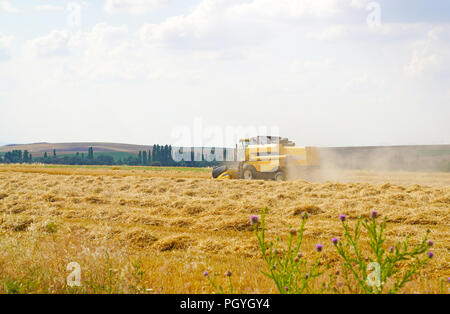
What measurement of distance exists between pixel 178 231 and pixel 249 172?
11813 millimetres

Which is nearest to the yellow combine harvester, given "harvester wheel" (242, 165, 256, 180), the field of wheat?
"harvester wheel" (242, 165, 256, 180)

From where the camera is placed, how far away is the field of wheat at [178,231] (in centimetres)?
459

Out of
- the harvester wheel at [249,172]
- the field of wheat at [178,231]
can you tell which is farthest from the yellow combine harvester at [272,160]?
the field of wheat at [178,231]

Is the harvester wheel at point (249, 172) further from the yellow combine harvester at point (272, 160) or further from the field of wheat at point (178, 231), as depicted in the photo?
the field of wheat at point (178, 231)

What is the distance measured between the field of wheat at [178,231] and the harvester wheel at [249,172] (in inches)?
95.0

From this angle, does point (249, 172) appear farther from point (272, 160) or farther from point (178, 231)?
point (178, 231)

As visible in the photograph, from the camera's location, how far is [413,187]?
1560 cm

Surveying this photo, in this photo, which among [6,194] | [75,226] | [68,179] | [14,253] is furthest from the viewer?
[68,179]

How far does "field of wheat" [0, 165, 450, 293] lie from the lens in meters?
4.59

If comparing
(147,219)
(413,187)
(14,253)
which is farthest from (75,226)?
(413,187)

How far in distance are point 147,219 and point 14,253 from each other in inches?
203

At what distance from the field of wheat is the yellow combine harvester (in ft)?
8.54

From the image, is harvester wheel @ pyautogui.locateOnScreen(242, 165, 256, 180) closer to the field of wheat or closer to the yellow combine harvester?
the yellow combine harvester
